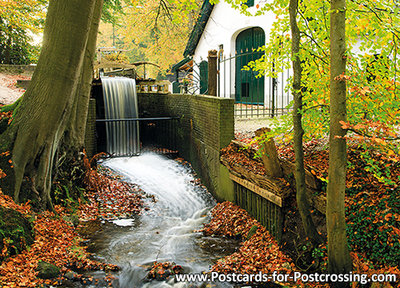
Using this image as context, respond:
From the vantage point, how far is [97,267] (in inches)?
224

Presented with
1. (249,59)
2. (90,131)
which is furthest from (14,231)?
(249,59)

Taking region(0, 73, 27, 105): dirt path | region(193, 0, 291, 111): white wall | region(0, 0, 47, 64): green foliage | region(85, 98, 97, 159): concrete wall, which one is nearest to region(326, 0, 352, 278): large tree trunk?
region(85, 98, 97, 159): concrete wall

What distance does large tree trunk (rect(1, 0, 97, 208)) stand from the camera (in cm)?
596

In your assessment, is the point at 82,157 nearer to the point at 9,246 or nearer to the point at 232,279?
the point at 9,246

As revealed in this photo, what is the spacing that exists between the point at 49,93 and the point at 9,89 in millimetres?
11319

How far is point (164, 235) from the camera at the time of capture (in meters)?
7.55

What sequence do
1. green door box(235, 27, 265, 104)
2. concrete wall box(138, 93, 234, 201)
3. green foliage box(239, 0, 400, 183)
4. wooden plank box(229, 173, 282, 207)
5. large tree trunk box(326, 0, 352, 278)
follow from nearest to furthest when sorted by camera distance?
green foliage box(239, 0, 400, 183), large tree trunk box(326, 0, 352, 278), wooden plank box(229, 173, 282, 207), concrete wall box(138, 93, 234, 201), green door box(235, 27, 265, 104)

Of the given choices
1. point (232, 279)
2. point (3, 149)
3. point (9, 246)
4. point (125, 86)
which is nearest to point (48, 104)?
point (3, 149)

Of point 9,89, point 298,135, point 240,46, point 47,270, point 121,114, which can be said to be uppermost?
point 240,46

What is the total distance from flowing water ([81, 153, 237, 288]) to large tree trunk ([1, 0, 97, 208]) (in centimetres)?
169

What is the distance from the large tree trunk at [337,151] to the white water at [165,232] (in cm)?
180

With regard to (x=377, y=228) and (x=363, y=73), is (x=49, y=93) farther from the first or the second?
(x=377, y=228)

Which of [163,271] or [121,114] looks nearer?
[163,271]

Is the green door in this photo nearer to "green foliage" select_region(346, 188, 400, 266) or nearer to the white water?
the white water
